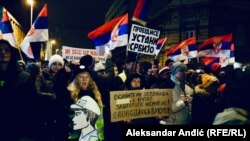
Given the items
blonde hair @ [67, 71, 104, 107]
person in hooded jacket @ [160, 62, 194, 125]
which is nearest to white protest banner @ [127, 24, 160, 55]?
person in hooded jacket @ [160, 62, 194, 125]

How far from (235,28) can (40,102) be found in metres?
43.1

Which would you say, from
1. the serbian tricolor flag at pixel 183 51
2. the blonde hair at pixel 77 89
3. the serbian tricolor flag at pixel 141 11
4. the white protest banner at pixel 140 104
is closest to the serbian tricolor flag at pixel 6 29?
the serbian tricolor flag at pixel 141 11

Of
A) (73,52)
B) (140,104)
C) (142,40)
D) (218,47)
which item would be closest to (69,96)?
(140,104)

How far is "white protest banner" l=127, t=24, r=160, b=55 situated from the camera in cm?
949

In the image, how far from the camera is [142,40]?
380 inches

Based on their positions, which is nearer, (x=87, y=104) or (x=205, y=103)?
(x=87, y=104)

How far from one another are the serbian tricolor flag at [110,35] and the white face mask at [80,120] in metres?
3.95

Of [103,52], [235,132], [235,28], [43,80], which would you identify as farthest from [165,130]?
[235,28]

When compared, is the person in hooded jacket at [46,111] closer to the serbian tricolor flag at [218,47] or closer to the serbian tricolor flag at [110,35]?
the serbian tricolor flag at [110,35]

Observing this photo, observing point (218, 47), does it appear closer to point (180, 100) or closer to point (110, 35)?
point (110, 35)

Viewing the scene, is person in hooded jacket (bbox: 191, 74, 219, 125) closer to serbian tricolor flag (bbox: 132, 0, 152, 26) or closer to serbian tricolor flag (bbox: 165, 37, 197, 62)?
serbian tricolor flag (bbox: 132, 0, 152, 26)

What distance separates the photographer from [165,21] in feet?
160

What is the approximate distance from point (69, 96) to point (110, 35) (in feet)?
14.3

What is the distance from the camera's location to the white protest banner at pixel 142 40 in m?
9.49
